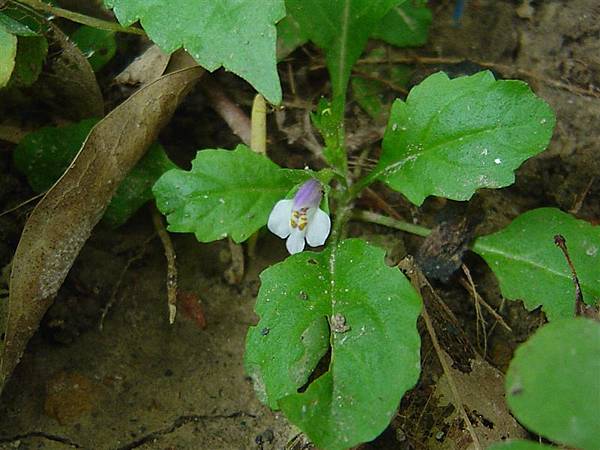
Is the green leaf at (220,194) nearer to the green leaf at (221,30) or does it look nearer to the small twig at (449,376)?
the green leaf at (221,30)

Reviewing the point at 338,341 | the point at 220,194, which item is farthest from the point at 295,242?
the point at 338,341

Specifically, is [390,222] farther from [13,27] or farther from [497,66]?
[13,27]

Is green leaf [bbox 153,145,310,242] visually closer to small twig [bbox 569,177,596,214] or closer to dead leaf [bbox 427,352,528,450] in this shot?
dead leaf [bbox 427,352,528,450]

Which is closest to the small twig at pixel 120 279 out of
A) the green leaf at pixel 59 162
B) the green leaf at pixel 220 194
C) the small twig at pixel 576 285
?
the green leaf at pixel 59 162

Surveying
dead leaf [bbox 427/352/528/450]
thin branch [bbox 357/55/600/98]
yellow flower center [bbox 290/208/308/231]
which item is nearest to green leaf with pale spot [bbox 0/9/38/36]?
yellow flower center [bbox 290/208/308/231]

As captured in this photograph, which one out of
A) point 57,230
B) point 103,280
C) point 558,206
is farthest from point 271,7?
point 558,206

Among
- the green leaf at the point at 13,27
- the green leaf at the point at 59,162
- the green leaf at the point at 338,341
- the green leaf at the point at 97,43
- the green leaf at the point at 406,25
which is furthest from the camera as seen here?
the green leaf at the point at 406,25

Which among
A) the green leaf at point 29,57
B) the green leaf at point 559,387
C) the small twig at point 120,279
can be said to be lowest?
the small twig at point 120,279
